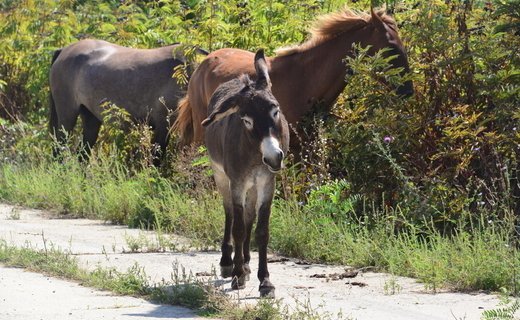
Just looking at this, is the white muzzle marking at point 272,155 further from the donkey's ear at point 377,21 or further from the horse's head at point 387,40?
the donkey's ear at point 377,21

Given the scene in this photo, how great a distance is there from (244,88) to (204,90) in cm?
380

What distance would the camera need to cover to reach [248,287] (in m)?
9.03

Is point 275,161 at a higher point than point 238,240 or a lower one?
higher

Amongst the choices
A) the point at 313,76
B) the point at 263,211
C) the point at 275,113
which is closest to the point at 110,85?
the point at 313,76

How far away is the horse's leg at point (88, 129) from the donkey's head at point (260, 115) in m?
6.87

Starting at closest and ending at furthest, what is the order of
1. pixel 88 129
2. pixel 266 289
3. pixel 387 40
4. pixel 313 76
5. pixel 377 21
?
pixel 266 289, pixel 387 40, pixel 377 21, pixel 313 76, pixel 88 129

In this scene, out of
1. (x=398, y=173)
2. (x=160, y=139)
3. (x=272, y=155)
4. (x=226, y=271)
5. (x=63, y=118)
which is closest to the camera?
(x=272, y=155)

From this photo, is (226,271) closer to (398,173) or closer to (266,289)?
(266,289)

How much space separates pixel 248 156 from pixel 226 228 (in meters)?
0.93

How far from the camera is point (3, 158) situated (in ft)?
52.6

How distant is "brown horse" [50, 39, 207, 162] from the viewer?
14.7m

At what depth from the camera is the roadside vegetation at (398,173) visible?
9625mm

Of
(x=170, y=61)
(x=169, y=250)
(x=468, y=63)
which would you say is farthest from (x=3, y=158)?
(x=468, y=63)

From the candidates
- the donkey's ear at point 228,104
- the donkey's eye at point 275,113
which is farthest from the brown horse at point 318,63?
the donkey's eye at point 275,113
